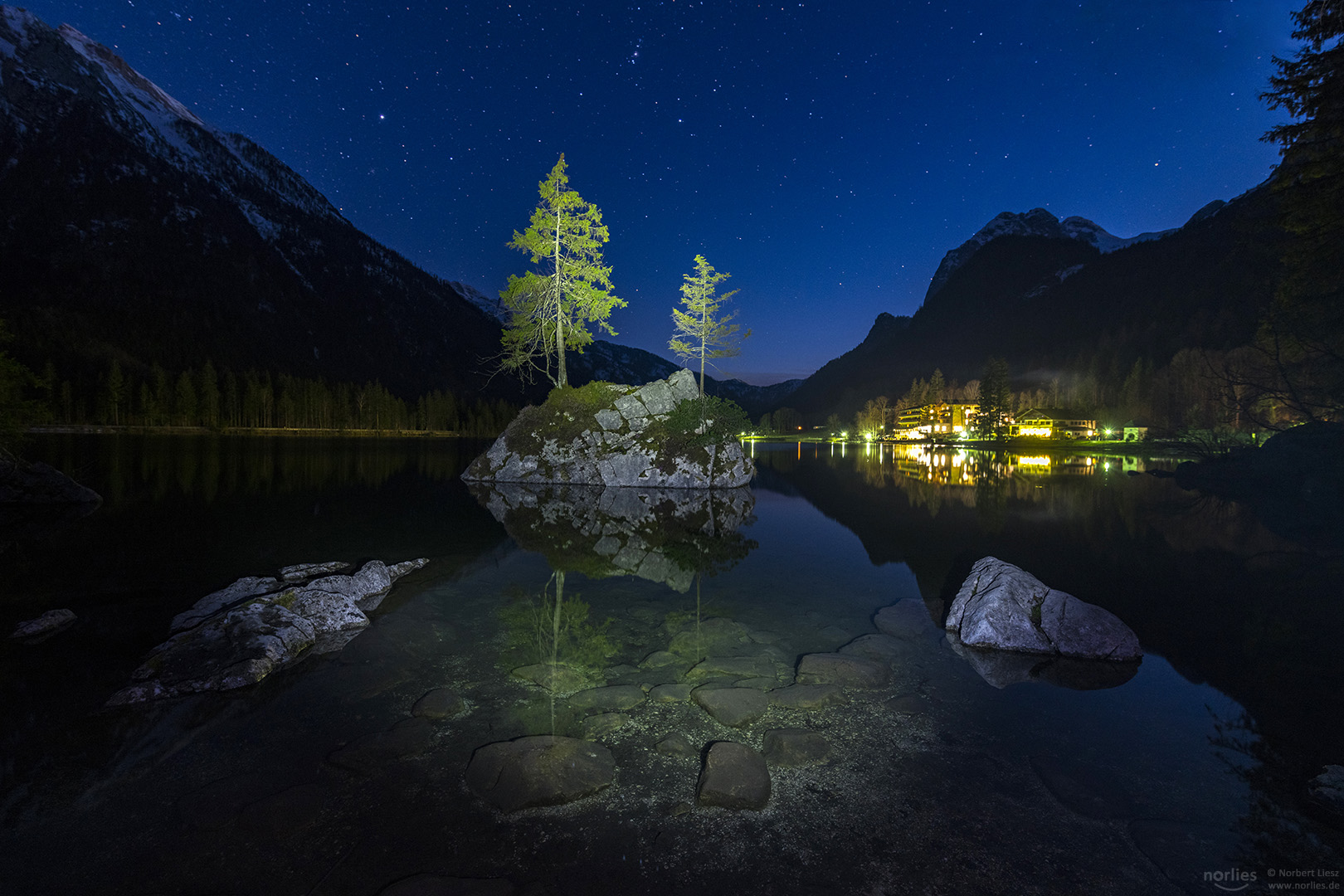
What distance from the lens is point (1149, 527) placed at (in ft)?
59.6

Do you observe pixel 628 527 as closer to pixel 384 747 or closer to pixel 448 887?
pixel 384 747

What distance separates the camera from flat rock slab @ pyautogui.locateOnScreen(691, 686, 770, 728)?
6.12 m

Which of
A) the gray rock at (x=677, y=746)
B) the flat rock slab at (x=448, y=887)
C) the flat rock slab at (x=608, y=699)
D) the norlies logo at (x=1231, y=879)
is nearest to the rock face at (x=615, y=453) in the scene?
the flat rock slab at (x=608, y=699)

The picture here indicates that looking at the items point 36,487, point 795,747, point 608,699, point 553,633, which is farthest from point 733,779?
point 36,487

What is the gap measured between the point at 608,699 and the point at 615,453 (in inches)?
1008

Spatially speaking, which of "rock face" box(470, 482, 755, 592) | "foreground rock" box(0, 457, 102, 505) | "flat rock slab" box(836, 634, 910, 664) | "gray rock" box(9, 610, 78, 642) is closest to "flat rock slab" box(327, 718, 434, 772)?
"flat rock slab" box(836, 634, 910, 664)

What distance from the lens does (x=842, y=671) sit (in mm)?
7414

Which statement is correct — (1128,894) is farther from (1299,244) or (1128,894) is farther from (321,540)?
(1299,244)

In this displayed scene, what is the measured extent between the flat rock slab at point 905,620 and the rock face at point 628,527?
4.02 meters

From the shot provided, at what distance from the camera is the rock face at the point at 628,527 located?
1312cm

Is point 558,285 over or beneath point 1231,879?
over

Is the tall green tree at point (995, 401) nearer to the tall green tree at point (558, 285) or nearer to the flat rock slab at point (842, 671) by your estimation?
the tall green tree at point (558, 285)

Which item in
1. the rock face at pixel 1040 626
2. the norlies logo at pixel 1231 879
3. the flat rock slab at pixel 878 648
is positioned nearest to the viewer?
the norlies logo at pixel 1231 879

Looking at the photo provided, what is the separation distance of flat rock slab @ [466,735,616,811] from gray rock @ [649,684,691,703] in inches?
50.3
